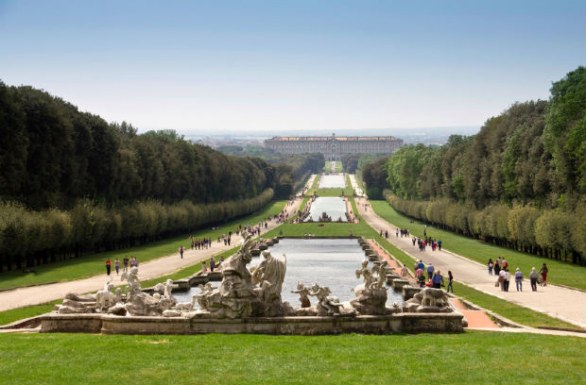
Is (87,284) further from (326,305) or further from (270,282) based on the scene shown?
(326,305)

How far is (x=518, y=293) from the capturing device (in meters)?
46.1

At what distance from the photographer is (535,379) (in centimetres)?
2175

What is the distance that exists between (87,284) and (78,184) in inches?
1199

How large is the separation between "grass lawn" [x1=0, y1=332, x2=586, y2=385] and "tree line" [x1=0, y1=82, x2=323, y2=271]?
124 ft

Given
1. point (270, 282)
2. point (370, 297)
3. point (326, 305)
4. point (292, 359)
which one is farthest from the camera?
A: point (370, 297)

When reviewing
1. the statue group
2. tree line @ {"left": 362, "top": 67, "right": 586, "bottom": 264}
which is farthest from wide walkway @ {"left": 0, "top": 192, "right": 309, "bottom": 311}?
tree line @ {"left": 362, "top": 67, "right": 586, "bottom": 264}

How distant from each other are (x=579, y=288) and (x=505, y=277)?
13.2 ft

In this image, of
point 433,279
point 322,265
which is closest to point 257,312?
point 433,279

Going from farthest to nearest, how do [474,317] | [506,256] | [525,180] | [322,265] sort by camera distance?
1. [525,180]
2. [506,256]
3. [322,265]
4. [474,317]

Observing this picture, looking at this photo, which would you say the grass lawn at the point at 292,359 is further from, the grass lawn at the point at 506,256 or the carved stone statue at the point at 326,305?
the grass lawn at the point at 506,256

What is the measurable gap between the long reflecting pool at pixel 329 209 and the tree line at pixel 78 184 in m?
29.7

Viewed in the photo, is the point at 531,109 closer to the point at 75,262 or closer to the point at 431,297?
the point at 75,262

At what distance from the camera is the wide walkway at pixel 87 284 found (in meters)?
43.7

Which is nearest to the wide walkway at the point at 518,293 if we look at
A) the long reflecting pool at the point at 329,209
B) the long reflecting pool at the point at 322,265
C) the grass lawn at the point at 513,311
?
the grass lawn at the point at 513,311
